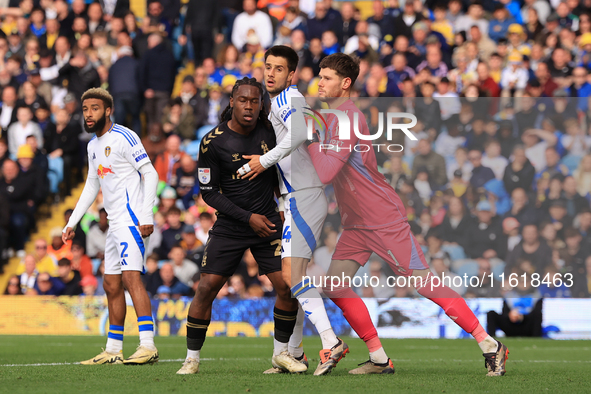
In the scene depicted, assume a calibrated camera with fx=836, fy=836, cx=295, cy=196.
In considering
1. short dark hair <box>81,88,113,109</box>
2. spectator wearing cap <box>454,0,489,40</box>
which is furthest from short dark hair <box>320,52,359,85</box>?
spectator wearing cap <box>454,0,489,40</box>

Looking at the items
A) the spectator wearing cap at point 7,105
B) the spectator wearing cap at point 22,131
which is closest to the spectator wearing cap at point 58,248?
the spectator wearing cap at point 22,131

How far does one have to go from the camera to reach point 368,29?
52.9 ft

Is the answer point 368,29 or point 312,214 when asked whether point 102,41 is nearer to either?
point 368,29

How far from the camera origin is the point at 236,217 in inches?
247

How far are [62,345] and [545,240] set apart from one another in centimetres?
601

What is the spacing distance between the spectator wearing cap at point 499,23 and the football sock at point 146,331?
1053 centimetres

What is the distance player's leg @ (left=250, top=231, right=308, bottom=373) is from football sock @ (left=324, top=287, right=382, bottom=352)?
1.10 ft

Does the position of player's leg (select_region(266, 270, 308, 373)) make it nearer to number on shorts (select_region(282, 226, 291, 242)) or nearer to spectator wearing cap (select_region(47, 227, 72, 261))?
number on shorts (select_region(282, 226, 291, 242))

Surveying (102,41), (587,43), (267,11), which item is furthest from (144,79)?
(587,43)

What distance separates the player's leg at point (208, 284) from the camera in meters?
6.33

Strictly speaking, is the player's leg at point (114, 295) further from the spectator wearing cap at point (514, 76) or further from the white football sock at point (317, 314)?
the spectator wearing cap at point (514, 76)

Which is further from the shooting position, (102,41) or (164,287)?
(102,41)

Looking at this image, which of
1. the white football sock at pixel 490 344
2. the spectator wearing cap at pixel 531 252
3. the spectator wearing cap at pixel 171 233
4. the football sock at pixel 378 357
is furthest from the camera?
the spectator wearing cap at pixel 171 233

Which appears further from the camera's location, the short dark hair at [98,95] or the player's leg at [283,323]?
the short dark hair at [98,95]
